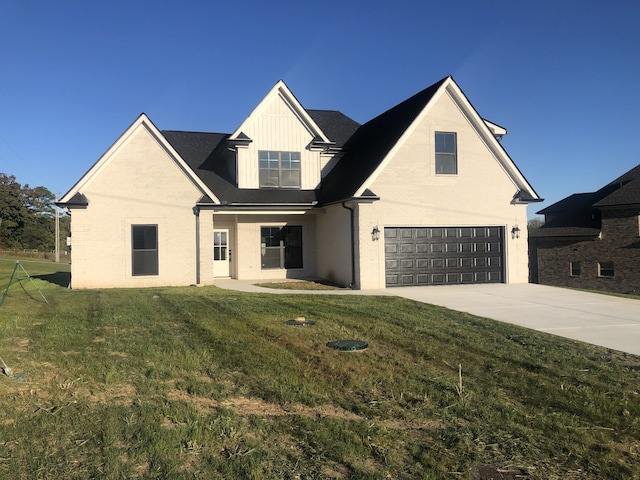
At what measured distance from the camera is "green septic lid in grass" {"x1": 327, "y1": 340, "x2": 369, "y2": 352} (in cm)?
766

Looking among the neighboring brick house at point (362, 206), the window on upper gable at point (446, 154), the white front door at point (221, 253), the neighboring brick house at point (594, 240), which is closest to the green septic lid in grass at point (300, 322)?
the neighboring brick house at point (362, 206)

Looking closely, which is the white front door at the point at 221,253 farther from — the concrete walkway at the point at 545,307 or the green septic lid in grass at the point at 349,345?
the green septic lid in grass at the point at 349,345

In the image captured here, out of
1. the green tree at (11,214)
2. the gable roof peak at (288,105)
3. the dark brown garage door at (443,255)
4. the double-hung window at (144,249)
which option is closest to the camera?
the dark brown garage door at (443,255)

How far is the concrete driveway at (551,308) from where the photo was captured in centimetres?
923

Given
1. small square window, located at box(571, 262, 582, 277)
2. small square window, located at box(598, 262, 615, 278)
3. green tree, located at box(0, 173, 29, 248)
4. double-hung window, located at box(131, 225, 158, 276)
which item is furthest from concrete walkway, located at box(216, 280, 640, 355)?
green tree, located at box(0, 173, 29, 248)

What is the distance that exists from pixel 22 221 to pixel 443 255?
57127mm

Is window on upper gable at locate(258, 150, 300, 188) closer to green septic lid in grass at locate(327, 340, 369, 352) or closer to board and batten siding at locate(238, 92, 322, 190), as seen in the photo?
board and batten siding at locate(238, 92, 322, 190)

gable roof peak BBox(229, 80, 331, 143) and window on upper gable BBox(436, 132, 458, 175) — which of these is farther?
gable roof peak BBox(229, 80, 331, 143)

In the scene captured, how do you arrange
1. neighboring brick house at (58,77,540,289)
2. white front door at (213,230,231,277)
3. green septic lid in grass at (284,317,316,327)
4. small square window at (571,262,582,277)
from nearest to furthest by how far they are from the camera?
green septic lid in grass at (284,317,316,327), neighboring brick house at (58,77,540,289), white front door at (213,230,231,277), small square window at (571,262,582,277)

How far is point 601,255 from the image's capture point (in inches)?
1259

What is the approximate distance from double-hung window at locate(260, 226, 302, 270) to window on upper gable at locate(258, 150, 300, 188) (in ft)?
6.33

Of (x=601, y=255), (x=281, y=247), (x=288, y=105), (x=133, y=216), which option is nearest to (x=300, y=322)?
(x=133, y=216)

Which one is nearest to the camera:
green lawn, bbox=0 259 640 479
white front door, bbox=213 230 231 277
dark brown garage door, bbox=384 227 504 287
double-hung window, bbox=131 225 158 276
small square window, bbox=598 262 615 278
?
green lawn, bbox=0 259 640 479

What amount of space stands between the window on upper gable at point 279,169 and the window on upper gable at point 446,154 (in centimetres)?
582
